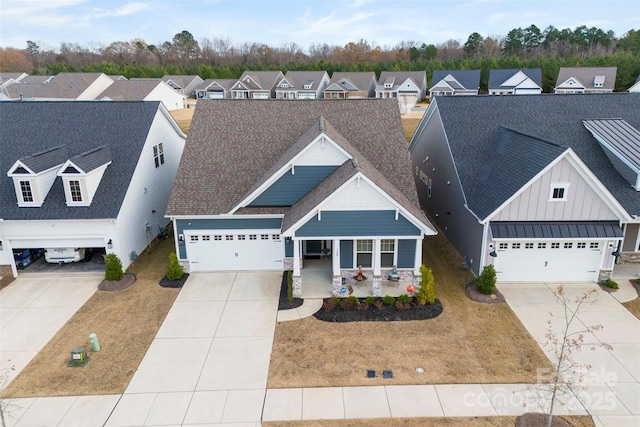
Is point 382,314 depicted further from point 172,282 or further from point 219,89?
point 219,89

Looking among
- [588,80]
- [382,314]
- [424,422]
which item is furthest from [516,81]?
[424,422]

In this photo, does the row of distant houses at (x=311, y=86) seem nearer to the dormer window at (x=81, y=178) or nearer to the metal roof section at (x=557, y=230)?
the metal roof section at (x=557, y=230)

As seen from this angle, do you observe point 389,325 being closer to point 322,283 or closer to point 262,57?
point 322,283

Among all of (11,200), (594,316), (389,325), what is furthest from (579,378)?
(11,200)

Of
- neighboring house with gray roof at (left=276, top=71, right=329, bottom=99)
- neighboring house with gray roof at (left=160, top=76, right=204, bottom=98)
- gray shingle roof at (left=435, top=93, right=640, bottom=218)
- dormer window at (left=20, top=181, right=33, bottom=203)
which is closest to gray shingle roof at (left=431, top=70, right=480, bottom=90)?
neighboring house with gray roof at (left=276, top=71, right=329, bottom=99)

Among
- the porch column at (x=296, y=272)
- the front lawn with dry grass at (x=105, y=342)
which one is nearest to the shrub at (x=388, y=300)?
the porch column at (x=296, y=272)

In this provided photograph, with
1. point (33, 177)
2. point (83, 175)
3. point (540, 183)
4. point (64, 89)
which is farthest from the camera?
point (64, 89)
